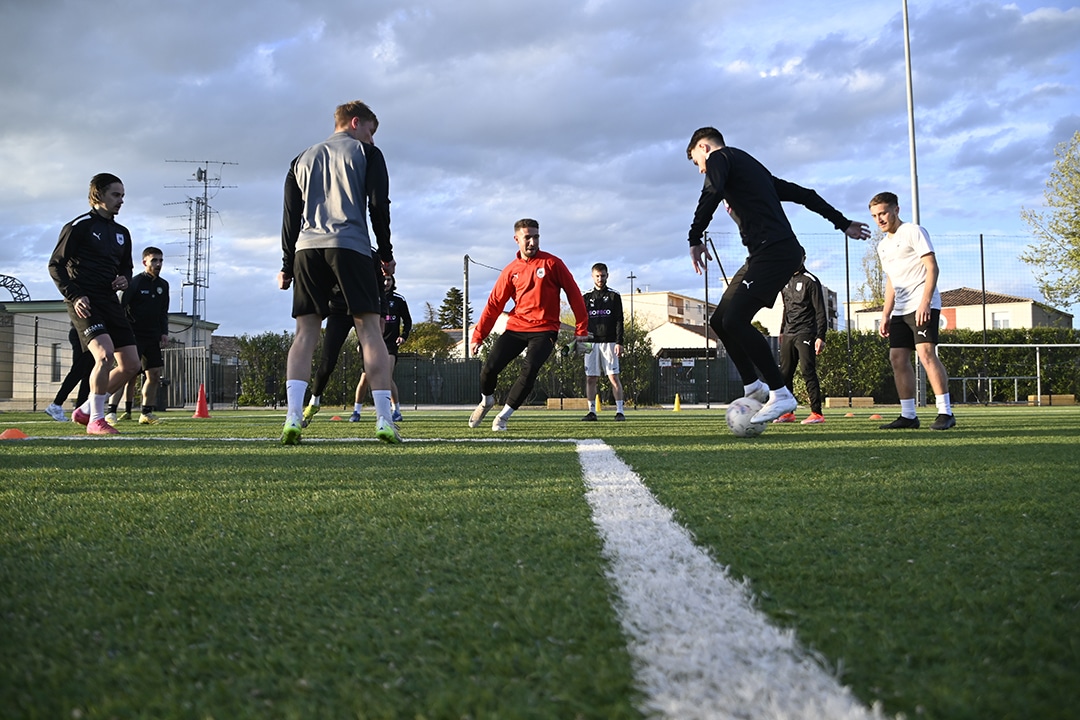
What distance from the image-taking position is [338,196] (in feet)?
17.6

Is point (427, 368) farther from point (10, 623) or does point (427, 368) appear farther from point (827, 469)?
point (10, 623)

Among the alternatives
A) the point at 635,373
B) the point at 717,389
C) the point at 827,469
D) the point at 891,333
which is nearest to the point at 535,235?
the point at 891,333

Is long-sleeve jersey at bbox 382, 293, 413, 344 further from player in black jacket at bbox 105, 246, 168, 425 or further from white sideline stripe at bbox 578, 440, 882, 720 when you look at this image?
white sideline stripe at bbox 578, 440, 882, 720

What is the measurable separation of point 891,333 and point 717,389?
20428 millimetres

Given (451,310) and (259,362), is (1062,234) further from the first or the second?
(451,310)

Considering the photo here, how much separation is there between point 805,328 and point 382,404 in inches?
235

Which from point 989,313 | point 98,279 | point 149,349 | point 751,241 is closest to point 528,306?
point 751,241

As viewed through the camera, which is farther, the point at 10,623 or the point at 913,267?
the point at 913,267

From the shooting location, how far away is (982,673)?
1121 mm

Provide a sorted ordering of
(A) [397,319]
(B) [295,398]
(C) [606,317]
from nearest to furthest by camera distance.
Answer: (B) [295,398], (A) [397,319], (C) [606,317]

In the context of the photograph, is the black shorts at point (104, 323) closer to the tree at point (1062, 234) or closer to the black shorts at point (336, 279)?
the black shorts at point (336, 279)

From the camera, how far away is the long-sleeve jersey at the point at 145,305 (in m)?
10.3

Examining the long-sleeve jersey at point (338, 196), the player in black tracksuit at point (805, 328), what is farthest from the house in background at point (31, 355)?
the long-sleeve jersey at point (338, 196)

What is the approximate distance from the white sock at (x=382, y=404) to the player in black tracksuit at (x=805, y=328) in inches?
216
